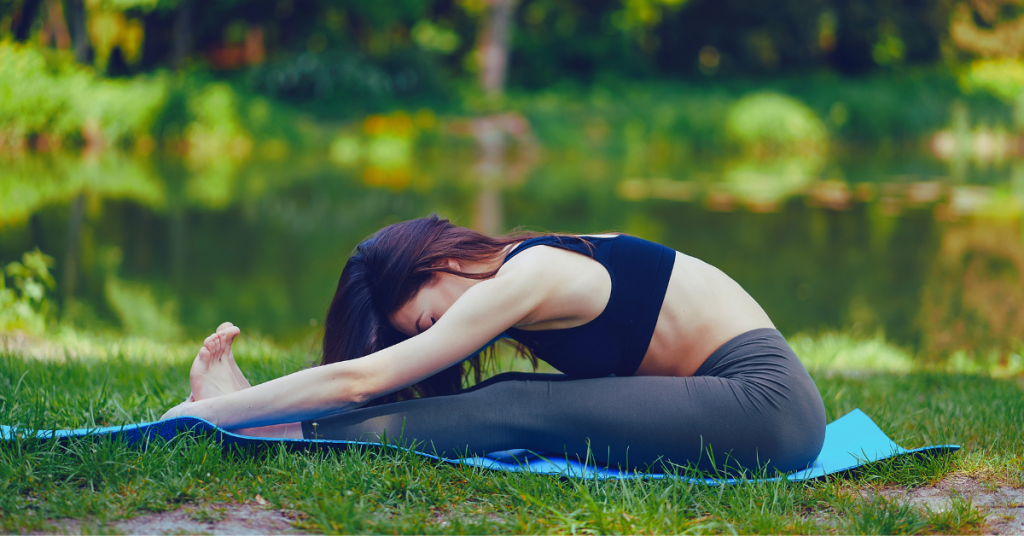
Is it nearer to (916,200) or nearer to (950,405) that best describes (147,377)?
(950,405)

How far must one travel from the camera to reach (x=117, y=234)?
838 centimetres

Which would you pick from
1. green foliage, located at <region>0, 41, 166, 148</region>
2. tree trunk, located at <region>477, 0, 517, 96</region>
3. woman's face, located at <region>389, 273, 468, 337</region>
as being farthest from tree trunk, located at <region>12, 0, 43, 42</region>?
woman's face, located at <region>389, 273, 468, 337</region>

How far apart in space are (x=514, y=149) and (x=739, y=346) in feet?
51.3

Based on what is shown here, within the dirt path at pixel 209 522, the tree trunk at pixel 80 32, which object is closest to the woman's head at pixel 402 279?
the dirt path at pixel 209 522

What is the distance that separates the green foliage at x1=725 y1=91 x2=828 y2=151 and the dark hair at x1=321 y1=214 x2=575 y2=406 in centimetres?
1788

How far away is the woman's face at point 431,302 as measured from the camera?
2.37m

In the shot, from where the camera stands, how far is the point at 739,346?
242cm

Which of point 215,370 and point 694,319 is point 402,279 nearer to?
point 215,370

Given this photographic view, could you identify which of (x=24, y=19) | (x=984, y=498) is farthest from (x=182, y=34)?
(x=984, y=498)

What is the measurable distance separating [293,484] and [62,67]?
1726cm

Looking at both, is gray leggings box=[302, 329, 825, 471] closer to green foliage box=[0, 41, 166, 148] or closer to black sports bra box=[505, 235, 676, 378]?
black sports bra box=[505, 235, 676, 378]

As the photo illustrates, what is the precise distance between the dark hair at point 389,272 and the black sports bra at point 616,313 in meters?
0.14

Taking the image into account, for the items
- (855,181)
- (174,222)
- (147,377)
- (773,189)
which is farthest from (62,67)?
(147,377)

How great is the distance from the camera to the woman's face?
2369 millimetres
